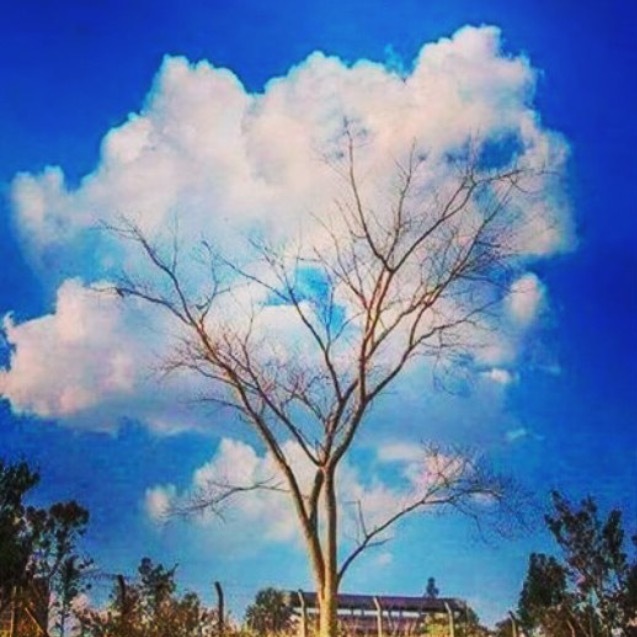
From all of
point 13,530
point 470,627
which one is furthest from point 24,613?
point 470,627

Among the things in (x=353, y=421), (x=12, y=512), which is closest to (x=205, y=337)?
(x=353, y=421)

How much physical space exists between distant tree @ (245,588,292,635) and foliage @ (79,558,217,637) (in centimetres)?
138

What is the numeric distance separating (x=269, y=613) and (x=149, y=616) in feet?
11.9

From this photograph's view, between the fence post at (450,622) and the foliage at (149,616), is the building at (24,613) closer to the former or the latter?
the foliage at (149,616)

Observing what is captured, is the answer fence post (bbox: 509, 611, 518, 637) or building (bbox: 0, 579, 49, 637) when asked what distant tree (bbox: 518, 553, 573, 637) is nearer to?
fence post (bbox: 509, 611, 518, 637)

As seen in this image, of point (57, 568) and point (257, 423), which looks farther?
point (57, 568)

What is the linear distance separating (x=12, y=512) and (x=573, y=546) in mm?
12406

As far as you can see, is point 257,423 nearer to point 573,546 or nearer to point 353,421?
point 353,421

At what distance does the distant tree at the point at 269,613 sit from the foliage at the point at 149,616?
1376 millimetres

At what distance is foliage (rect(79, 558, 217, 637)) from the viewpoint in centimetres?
1681

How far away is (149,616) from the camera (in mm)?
17219

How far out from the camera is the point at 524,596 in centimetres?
2608

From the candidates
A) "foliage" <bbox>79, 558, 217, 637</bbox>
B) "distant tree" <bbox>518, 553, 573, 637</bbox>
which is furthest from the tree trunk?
"distant tree" <bbox>518, 553, 573, 637</bbox>

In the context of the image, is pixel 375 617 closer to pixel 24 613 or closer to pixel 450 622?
pixel 450 622
